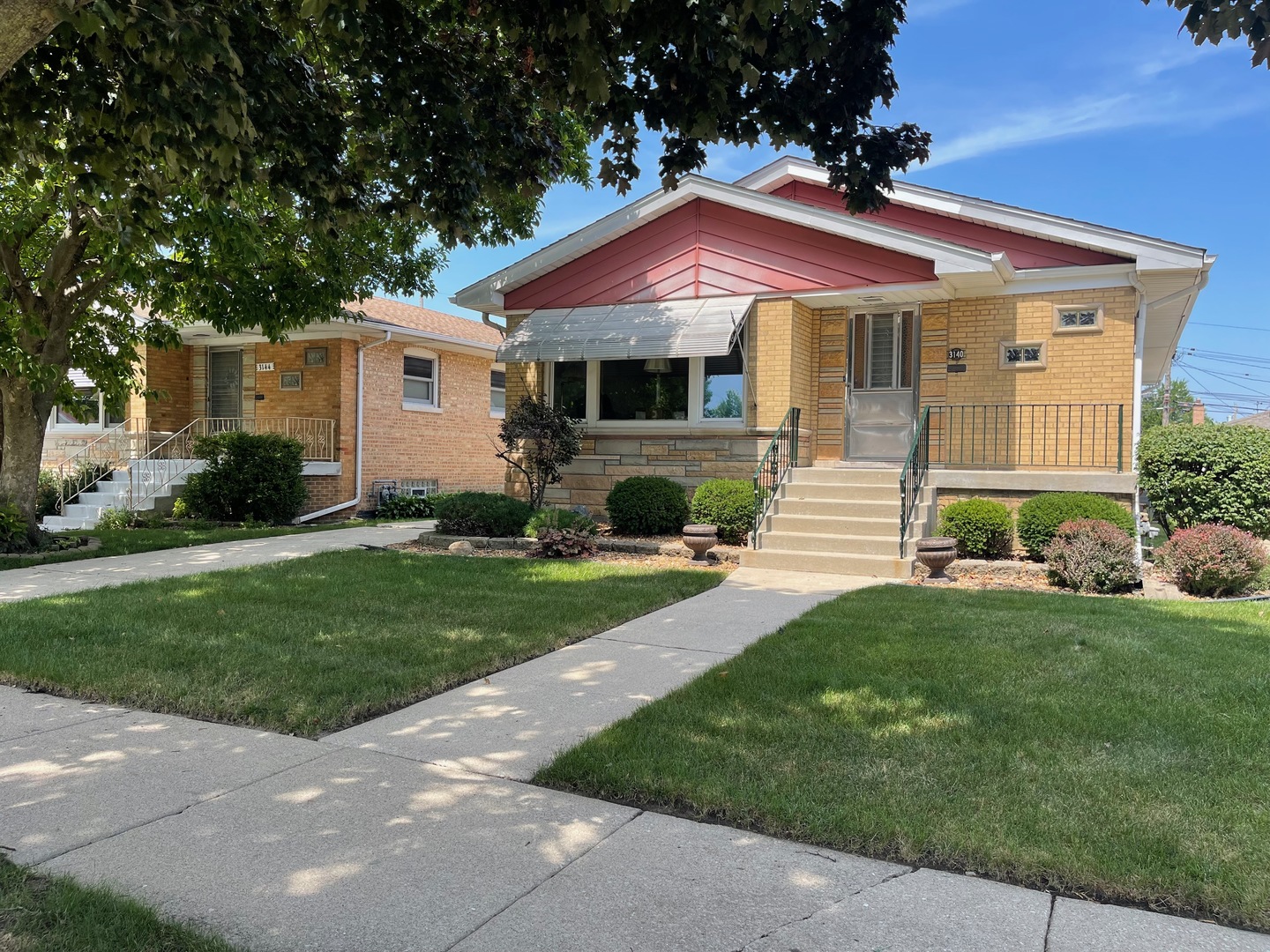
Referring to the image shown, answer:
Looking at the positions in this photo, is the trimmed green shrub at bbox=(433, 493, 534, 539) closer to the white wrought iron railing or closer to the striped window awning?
the striped window awning

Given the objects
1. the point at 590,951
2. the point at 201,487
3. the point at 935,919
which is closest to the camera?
the point at 590,951

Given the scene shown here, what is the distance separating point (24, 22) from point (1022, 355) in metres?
11.3

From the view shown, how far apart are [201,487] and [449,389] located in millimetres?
6187

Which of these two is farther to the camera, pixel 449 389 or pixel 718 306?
pixel 449 389

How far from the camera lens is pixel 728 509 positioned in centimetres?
1087

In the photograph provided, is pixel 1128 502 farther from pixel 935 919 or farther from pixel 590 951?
pixel 590 951

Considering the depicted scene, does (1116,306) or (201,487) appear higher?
(1116,306)

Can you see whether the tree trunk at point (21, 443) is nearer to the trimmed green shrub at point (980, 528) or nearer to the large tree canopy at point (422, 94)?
the large tree canopy at point (422, 94)

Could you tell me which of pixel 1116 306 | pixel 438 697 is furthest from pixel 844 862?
pixel 1116 306

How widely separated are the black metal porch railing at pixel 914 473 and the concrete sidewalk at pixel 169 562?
6.83m

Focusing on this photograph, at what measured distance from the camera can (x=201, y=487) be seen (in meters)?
14.6

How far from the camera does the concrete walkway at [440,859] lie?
8.41 feet

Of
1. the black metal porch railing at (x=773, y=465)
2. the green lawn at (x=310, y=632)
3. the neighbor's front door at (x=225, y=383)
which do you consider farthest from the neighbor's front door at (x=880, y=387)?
the neighbor's front door at (x=225, y=383)

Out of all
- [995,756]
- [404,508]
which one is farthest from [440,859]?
[404,508]
